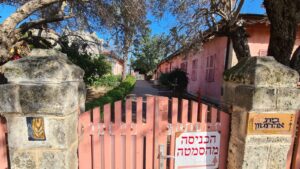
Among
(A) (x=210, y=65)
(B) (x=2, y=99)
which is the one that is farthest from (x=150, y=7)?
(A) (x=210, y=65)

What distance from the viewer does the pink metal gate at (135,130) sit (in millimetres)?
1864

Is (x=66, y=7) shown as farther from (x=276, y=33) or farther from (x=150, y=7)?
(x=276, y=33)

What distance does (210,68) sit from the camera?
10297 millimetres

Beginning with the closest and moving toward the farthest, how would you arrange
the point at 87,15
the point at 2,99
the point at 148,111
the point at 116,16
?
the point at 2,99
the point at 148,111
the point at 116,16
the point at 87,15

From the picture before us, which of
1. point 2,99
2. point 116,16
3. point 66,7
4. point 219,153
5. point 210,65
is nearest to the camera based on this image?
point 2,99

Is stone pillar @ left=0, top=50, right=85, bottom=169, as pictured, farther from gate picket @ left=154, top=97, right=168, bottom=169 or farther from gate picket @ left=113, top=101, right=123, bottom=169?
gate picket @ left=154, top=97, right=168, bottom=169

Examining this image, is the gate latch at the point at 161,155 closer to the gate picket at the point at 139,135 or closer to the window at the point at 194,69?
the gate picket at the point at 139,135

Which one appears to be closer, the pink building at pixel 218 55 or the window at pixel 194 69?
the pink building at pixel 218 55

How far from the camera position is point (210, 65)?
34.0ft

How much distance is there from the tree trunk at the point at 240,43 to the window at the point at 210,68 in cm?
501

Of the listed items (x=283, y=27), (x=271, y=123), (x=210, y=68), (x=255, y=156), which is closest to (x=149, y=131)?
(x=255, y=156)

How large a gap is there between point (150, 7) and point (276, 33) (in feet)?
11.8

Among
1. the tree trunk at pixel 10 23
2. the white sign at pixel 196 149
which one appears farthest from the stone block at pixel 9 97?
the tree trunk at pixel 10 23

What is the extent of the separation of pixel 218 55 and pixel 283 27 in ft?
20.1
